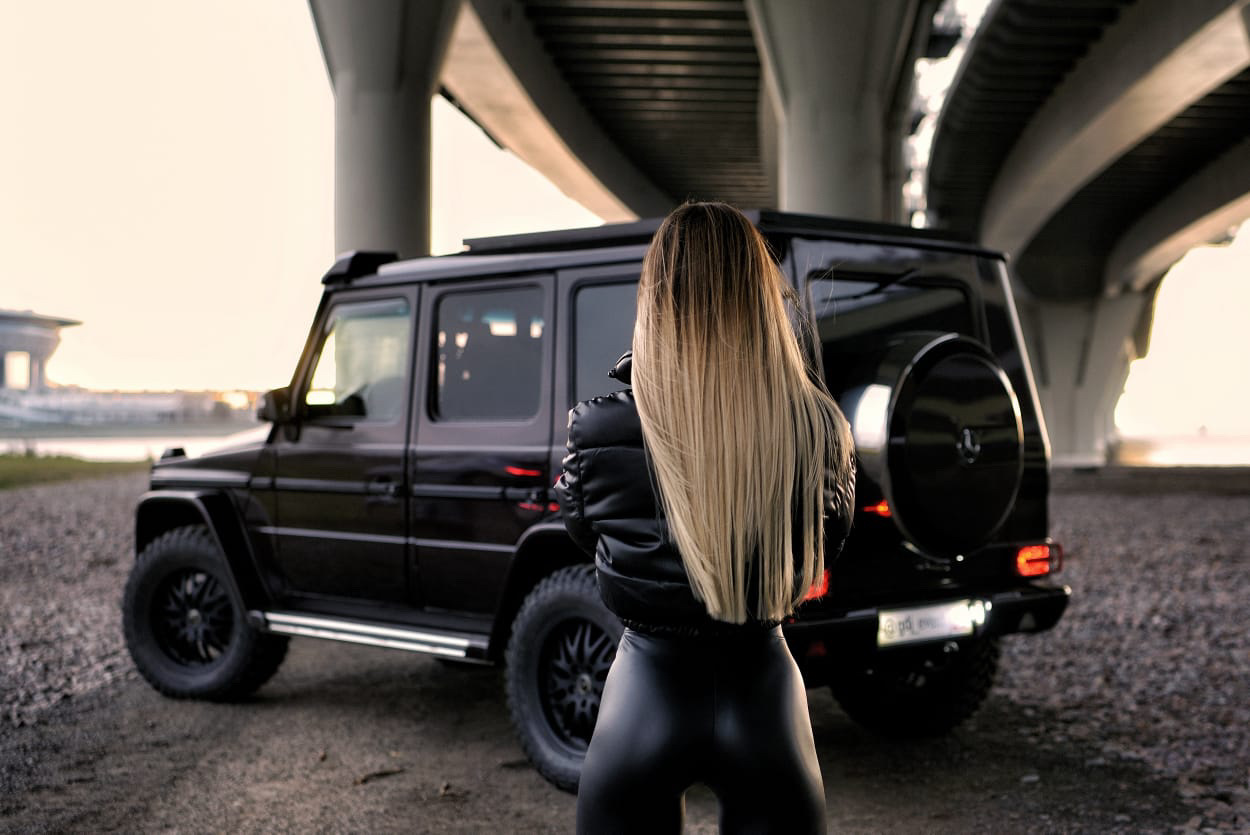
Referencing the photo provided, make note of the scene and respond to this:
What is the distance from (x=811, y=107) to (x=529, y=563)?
36.1 ft

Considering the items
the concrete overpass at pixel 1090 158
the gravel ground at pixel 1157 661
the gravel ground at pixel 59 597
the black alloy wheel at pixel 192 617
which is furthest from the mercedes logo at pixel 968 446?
the concrete overpass at pixel 1090 158

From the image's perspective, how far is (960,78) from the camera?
21.7 metres

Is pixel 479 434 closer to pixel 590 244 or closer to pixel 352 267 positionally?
pixel 590 244

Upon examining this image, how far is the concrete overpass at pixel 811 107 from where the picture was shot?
13.6m

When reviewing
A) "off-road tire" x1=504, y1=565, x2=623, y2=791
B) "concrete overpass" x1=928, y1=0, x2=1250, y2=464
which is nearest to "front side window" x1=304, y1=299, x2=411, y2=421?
"off-road tire" x1=504, y1=565, x2=623, y2=791

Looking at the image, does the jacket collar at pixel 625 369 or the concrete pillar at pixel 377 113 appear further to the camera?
the concrete pillar at pixel 377 113

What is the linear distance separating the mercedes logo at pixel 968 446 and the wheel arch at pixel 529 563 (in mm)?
1367

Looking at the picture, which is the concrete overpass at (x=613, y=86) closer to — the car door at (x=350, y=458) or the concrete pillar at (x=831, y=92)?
the concrete pillar at (x=831, y=92)

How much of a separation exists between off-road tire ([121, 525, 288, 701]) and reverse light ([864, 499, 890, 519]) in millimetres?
3015

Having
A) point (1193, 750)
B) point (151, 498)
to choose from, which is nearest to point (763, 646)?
point (1193, 750)

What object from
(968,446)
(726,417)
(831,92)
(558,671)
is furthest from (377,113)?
(726,417)

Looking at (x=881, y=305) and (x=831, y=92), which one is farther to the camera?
(x=831, y=92)

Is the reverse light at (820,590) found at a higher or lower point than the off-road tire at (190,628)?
higher

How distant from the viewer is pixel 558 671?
4512mm
